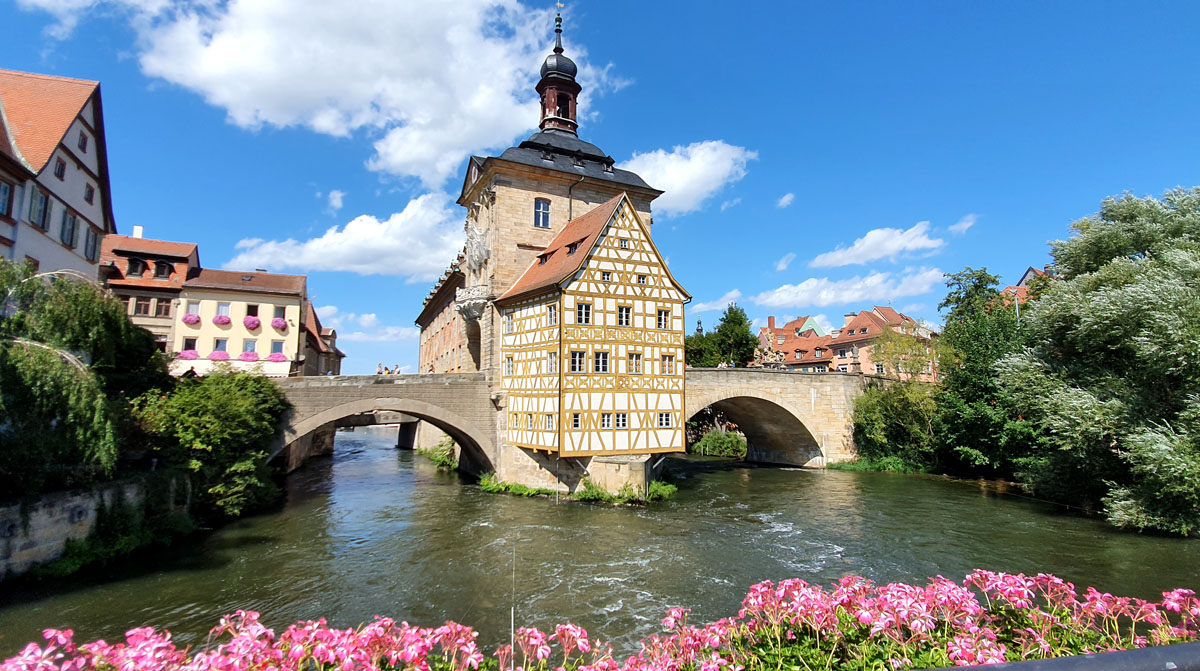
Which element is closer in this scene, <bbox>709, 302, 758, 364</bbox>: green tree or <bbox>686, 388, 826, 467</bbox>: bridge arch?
<bbox>686, 388, 826, 467</bbox>: bridge arch

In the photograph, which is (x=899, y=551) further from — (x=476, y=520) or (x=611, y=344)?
(x=476, y=520)

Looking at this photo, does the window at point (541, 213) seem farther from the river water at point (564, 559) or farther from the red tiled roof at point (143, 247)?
the red tiled roof at point (143, 247)

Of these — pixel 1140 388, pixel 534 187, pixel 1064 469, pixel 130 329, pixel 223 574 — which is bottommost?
pixel 223 574

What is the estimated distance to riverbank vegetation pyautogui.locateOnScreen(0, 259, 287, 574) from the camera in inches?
388

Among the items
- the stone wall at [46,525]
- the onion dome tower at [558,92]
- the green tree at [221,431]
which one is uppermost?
the onion dome tower at [558,92]

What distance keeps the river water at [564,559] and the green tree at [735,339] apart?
837 inches

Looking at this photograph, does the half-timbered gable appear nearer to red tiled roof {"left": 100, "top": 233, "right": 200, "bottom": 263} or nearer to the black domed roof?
the black domed roof

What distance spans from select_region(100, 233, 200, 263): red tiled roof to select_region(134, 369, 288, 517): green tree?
14842 mm

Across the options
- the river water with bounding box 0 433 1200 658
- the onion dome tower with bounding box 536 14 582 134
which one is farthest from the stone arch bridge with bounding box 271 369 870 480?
the onion dome tower with bounding box 536 14 582 134

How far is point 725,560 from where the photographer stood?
13.1 m

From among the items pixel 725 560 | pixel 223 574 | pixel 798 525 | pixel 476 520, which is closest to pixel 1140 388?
pixel 798 525

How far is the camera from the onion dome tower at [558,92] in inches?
1094

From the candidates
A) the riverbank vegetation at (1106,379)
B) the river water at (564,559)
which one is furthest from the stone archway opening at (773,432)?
the river water at (564,559)

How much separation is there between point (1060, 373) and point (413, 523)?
18.6 m
